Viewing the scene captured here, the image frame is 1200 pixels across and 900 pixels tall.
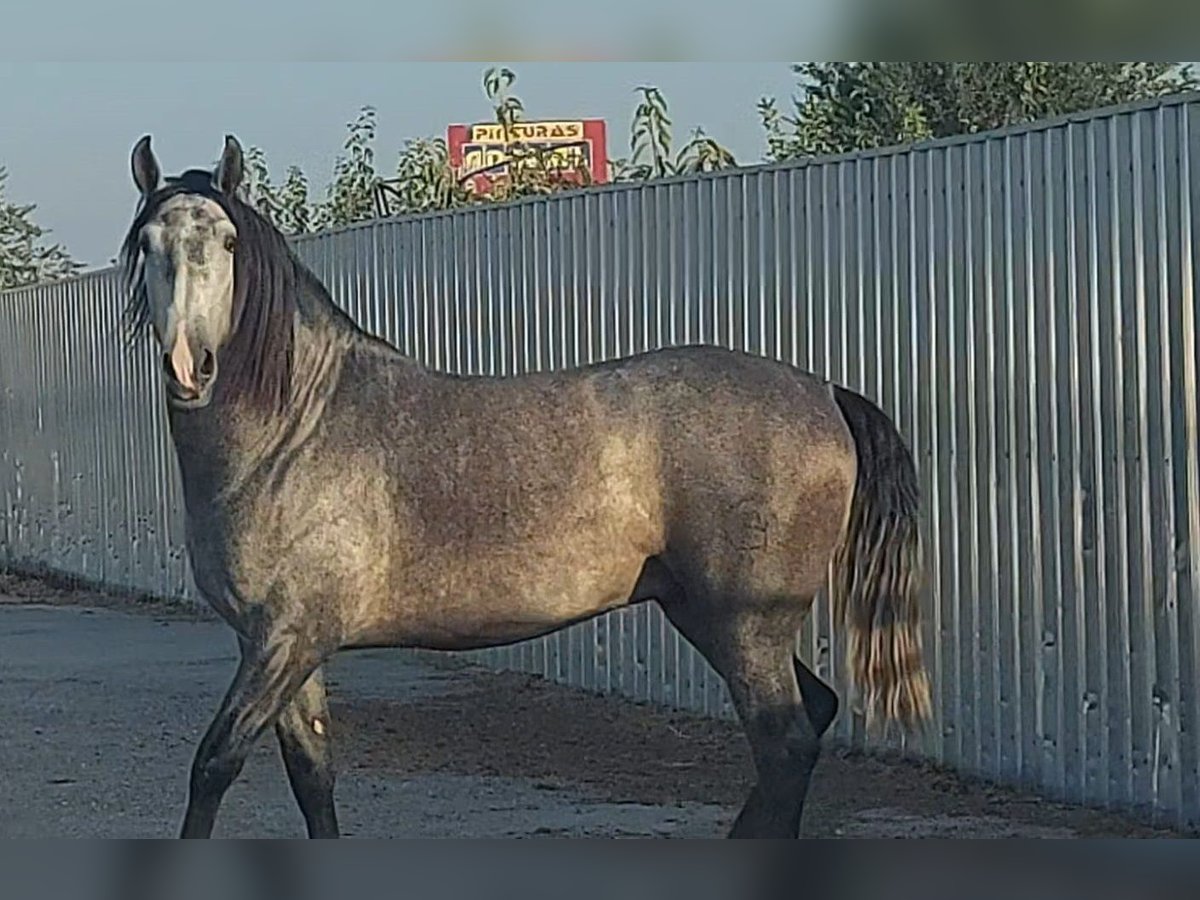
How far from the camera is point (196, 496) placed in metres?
5.82

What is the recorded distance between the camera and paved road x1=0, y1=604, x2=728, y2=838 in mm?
7367

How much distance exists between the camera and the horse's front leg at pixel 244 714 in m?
5.58

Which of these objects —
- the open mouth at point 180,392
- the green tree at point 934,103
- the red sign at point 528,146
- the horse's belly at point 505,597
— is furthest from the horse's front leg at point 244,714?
the red sign at point 528,146

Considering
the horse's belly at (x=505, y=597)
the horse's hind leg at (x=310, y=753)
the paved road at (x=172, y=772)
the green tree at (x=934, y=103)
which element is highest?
the green tree at (x=934, y=103)

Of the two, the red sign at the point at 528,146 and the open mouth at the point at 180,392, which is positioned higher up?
the red sign at the point at 528,146

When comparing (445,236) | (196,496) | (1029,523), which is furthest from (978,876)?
(445,236)

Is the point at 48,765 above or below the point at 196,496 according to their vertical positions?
below

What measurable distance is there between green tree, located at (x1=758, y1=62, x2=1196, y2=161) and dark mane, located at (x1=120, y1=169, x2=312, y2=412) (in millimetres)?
3653

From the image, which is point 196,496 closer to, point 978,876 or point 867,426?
point 867,426

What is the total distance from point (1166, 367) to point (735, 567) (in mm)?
1799

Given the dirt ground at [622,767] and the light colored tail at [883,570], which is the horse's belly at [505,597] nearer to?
the light colored tail at [883,570]

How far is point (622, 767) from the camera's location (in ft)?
27.6

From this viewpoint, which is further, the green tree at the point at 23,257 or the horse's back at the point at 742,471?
the green tree at the point at 23,257
